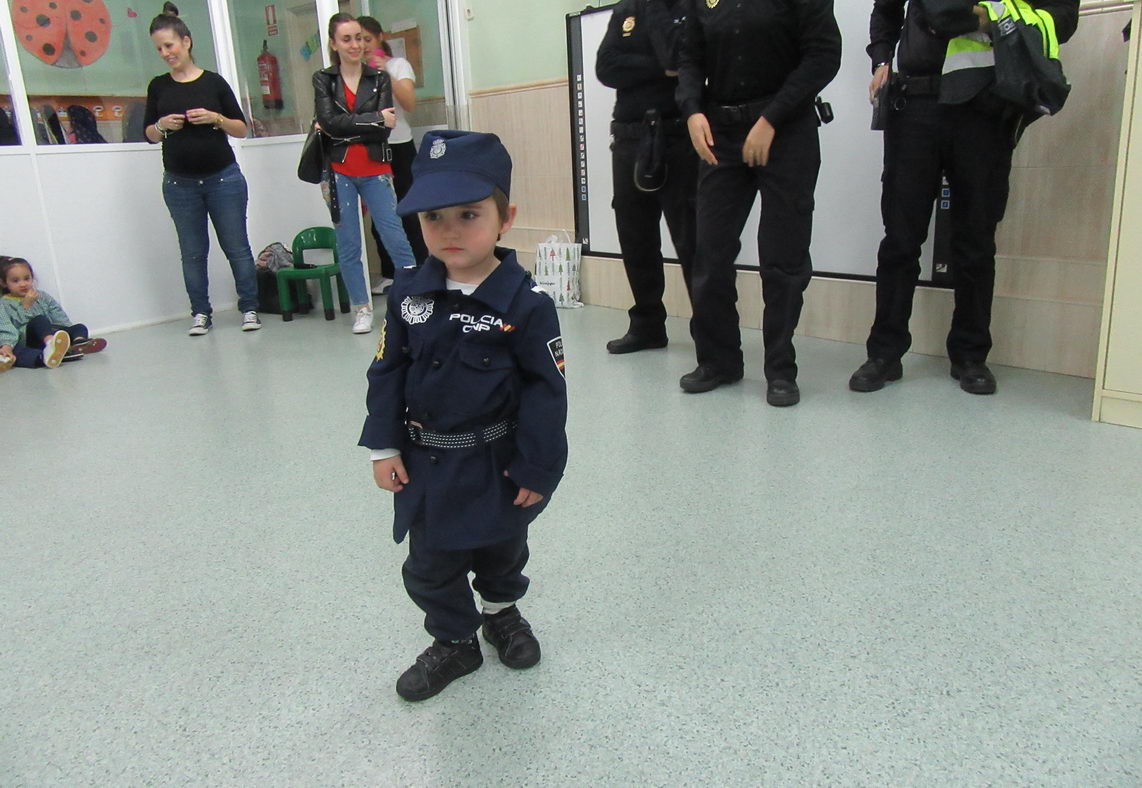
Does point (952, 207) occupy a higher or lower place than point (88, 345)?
higher

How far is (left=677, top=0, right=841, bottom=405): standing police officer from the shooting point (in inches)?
96.3

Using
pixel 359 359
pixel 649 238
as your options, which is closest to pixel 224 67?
pixel 359 359

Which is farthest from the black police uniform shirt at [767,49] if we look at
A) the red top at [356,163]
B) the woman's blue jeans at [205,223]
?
the woman's blue jeans at [205,223]

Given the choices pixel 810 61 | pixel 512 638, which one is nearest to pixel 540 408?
pixel 512 638

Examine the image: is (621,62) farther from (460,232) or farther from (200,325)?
(200,325)

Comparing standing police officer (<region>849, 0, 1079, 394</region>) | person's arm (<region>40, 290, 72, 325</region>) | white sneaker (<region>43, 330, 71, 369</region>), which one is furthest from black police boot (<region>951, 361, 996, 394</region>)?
person's arm (<region>40, 290, 72, 325</region>)

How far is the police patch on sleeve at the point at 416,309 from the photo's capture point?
1.18m

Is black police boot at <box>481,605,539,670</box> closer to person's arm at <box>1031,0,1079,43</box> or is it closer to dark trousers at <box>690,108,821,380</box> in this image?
dark trousers at <box>690,108,821,380</box>

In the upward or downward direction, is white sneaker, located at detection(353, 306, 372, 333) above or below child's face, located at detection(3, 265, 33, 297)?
below

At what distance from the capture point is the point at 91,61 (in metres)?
4.26

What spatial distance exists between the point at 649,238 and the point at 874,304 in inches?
34.3

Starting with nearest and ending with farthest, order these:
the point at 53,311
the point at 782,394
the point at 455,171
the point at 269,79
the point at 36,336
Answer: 1. the point at 455,171
2. the point at 782,394
3. the point at 36,336
4. the point at 53,311
5. the point at 269,79

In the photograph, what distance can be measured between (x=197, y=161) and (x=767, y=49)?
8.65ft

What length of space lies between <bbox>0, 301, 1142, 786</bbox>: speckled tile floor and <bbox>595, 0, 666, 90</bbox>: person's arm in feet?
3.83
